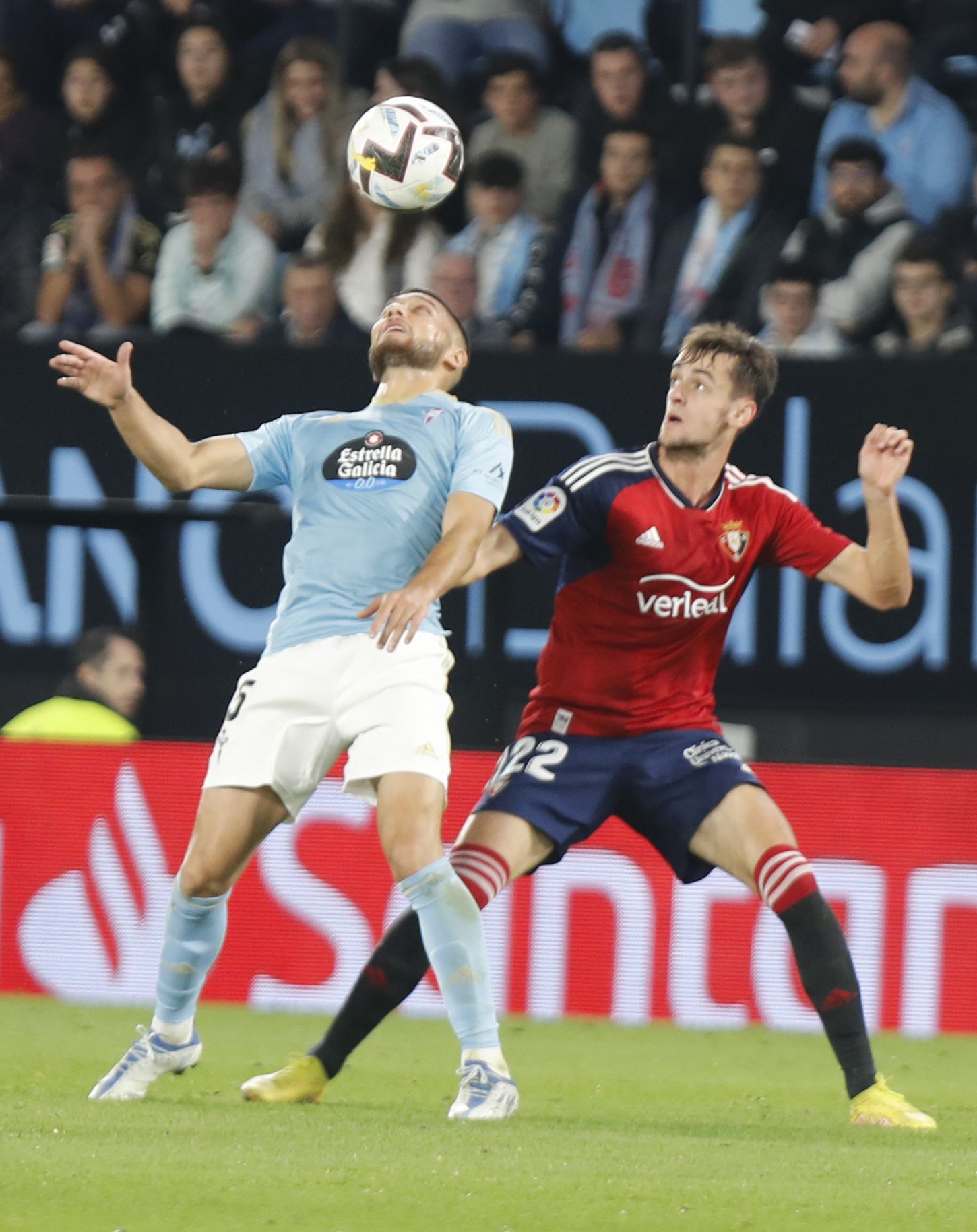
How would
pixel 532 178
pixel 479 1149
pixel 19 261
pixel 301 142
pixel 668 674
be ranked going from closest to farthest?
pixel 479 1149 → pixel 668 674 → pixel 532 178 → pixel 301 142 → pixel 19 261

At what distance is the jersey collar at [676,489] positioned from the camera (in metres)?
5.50

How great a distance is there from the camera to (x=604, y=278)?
9656 mm

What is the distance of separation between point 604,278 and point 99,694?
10.0 feet

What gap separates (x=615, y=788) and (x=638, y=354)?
12.6 ft

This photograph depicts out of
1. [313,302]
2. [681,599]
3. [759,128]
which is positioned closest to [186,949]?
[681,599]

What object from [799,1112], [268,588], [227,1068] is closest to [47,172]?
[268,588]

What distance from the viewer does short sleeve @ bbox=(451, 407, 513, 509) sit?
5207 millimetres

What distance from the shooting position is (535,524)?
17.4 feet

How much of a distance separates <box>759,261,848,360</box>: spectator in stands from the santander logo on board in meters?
3.76

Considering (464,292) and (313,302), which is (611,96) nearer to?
(464,292)

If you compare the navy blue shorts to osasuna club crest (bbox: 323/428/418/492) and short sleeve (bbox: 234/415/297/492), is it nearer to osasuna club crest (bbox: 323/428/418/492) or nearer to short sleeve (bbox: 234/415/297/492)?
osasuna club crest (bbox: 323/428/418/492)

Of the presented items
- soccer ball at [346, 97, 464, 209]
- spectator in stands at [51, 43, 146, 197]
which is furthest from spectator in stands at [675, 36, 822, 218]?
soccer ball at [346, 97, 464, 209]

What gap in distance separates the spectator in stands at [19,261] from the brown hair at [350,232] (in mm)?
1624

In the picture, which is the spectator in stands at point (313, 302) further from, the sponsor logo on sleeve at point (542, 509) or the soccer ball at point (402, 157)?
the sponsor logo on sleeve at point (542, 509)
